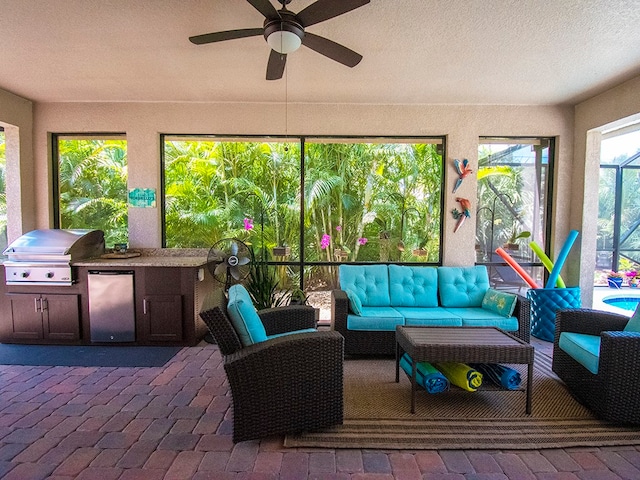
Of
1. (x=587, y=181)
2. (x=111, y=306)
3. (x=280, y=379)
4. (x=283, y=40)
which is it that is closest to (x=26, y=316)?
(x=111, y=306)

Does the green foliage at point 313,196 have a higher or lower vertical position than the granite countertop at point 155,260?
higher

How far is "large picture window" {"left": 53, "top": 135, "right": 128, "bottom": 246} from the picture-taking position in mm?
4152

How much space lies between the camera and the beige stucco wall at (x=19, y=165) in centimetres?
378

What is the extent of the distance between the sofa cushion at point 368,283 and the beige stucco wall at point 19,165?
3.85 metres

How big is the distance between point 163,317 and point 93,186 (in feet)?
7.02

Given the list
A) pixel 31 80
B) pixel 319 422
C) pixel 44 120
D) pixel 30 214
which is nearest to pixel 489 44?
pixel 319 422

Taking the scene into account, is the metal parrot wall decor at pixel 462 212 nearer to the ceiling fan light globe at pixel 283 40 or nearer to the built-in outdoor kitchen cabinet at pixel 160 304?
the ceiling fan light globe at pixel 283 40

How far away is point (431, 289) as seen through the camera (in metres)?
3.55

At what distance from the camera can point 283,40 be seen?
199 centimetres

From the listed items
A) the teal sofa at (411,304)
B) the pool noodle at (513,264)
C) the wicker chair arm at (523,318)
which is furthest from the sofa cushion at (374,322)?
the pool noodle at (513,264)

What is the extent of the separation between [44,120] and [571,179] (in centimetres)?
654

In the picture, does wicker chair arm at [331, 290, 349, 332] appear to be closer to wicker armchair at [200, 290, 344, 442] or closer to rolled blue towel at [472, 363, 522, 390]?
wicker armchair at [200, 290, 344, 442]

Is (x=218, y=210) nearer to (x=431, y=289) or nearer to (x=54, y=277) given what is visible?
(x=54, y=277)

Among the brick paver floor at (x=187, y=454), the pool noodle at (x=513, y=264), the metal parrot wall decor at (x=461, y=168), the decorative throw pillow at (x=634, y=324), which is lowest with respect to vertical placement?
the brick paver floor at (x=187, y=454)
